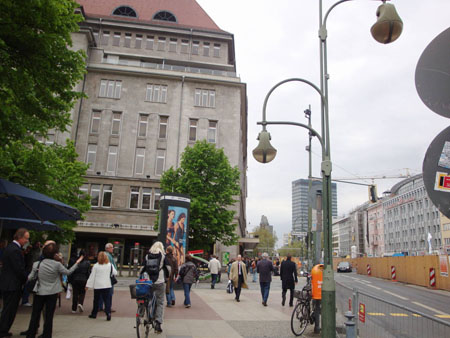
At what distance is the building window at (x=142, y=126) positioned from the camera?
42.9 m

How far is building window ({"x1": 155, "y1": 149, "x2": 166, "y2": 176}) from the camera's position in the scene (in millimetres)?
42000

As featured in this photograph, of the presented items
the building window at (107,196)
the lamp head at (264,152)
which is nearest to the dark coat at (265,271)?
the lamp head at (264,152)

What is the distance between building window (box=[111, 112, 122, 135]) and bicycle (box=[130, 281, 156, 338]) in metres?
36.7

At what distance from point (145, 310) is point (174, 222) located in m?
11.3

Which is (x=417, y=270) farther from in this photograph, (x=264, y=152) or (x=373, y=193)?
(x=264, y=152)

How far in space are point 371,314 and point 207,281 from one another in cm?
2118

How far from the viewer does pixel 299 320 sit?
875 cm

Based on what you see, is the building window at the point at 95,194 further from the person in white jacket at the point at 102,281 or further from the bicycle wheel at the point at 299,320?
the bicycle wheel at the point at 299,320

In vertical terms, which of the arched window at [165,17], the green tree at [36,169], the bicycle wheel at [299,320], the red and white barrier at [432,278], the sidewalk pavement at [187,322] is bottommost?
the sidewalk pavement at [187,322]

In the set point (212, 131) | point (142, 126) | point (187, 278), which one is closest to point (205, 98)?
point (212, 131)

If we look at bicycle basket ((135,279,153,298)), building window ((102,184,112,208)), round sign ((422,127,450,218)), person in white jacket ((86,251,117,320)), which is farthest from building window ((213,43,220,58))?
round sign ((422,127,450,218))

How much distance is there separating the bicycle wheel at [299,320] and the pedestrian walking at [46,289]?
488 cm

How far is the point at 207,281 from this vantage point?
26641mm

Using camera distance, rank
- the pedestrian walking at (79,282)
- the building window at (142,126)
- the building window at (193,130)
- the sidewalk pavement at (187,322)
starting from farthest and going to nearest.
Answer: the building window at (193,130)
the building window at (142,126)
the pedestrian walking at (79,282)
the sidewalk pavement at (187,322)
